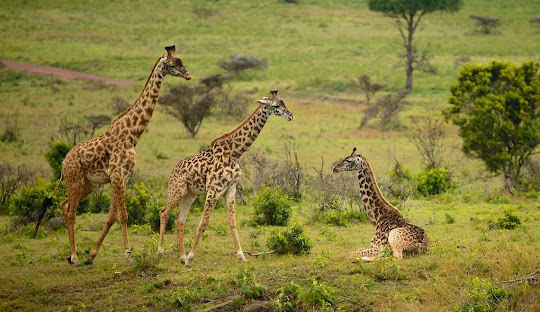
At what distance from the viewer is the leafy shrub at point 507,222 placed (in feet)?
41.9

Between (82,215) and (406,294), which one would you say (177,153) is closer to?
(82,215)

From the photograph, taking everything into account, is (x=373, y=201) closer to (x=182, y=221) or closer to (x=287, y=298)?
(x=287, y=298)

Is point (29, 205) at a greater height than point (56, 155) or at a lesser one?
lesser

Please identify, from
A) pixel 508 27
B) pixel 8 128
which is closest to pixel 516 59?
pixel 508 27

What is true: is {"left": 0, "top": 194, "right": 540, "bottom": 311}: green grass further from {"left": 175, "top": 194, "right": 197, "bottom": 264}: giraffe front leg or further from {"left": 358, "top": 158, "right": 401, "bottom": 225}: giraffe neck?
{"left": 358, "top": 158, "right": 401, "bottom": 225}: giraffe neck

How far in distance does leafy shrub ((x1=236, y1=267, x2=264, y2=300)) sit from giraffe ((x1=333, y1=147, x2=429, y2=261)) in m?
1.97

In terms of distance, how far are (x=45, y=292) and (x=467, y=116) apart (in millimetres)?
14224

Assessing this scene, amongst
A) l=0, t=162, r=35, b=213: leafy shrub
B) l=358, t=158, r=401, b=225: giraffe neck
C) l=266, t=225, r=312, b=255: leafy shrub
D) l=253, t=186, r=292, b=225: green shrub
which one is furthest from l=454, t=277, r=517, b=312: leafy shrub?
l=0, t=162, r=35, b=213: leafy shrub

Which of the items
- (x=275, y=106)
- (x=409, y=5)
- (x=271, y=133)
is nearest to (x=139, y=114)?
(x=275, y=106)

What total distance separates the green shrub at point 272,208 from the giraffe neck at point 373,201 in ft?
9.27

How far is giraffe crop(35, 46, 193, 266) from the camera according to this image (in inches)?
421

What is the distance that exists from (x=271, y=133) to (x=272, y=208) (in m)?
14.7

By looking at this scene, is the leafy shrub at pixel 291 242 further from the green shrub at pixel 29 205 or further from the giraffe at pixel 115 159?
the green shrub at pixel 29 205

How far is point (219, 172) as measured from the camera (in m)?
10.6
